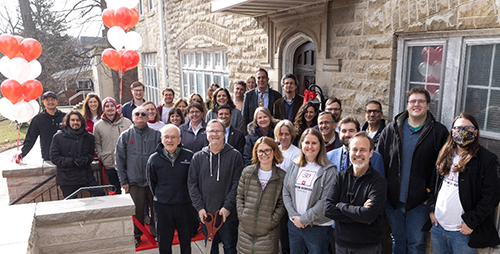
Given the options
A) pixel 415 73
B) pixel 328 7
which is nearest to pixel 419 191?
pixel 415 73

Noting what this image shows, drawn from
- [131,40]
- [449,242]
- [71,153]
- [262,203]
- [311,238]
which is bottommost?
[311,238]

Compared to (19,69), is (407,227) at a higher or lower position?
lower

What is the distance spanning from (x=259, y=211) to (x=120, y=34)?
15.6 feet

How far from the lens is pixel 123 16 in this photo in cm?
624

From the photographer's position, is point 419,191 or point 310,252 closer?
point 419,191

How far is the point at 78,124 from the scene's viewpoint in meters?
4.26

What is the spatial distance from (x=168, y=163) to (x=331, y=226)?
67.3 inches

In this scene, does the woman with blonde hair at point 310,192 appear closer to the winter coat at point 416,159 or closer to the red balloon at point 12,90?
the winter coat at point 416,159

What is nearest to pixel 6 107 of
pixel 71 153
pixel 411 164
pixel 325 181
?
pixel 71 153

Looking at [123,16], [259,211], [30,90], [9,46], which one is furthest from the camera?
[123,16]

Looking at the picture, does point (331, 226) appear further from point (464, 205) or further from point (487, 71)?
point (487, 71)

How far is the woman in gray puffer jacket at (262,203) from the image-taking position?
3.12 meters

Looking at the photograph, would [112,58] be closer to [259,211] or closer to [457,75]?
[259,211]

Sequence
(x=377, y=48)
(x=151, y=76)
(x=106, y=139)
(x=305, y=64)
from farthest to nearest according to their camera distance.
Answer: (x=151, y=76) < (x=305, y=64) < (x=106, y=139) < (x=377, y=48)
